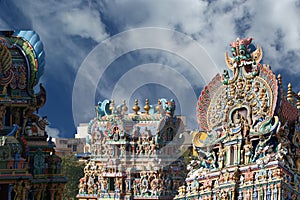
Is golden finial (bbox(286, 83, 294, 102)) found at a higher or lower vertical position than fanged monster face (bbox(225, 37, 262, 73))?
lower

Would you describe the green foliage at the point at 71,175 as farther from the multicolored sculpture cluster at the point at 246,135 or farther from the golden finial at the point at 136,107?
the multicolored sculpture cluster at the point at 246,135

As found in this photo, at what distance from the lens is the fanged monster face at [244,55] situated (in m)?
24.4

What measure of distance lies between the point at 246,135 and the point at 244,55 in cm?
258

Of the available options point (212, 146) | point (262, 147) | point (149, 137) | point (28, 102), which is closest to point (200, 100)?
point (212, 146)

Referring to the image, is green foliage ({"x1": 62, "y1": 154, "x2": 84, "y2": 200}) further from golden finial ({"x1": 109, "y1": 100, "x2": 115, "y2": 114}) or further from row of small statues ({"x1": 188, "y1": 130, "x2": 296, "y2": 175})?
row of small statues ({"x1": 188, "y1": 130, "x2": 296, "y2": 175})

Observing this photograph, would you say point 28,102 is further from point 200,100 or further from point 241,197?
point 241,197

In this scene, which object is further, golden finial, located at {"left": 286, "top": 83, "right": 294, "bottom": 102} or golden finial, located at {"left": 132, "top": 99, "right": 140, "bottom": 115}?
golden finial, located at {"left": 132, "top": 99, "right": 140, "bottom": 115}

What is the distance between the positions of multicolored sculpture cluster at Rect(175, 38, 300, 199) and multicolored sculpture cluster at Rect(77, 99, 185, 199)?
28.8ft

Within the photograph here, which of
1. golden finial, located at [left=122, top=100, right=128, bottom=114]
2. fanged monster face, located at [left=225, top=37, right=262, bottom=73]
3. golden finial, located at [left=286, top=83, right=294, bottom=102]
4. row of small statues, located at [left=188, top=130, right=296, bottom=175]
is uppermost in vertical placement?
golden finial, located at [left=122, top=100, right=128, bottom=114]

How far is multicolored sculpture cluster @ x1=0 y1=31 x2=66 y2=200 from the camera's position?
82.1 feet

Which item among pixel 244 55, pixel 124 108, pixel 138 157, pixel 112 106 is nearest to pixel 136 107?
pixel 124 108

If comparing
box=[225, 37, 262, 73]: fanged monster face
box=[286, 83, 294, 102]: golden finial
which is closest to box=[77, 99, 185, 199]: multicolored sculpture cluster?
box=[225, 37, 262, 73]: fanged monster face

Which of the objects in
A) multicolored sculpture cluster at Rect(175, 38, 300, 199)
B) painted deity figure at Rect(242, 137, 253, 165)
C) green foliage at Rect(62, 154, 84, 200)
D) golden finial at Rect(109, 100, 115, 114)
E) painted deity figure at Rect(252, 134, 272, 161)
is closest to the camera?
multicolored sculpture cluster at Rect(175, 38, 300, 199)

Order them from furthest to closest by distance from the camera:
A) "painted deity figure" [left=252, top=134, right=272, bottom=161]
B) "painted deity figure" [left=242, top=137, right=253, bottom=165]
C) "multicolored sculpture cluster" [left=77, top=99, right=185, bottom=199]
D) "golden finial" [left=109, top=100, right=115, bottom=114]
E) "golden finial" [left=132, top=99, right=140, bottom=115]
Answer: "golden finial" [left=132, top=99, right=140, bottom=115], "golden finial" [left=109, top=100, right=115, bottom=114], "multicolored sculpture cluster" [left=77, top=99, right=185, bottom=199], "painted deity figure" [left=242, top=137, right=253, bottom=165], "painted deity figure" [left=252, top=134, right=272, bottom=161]
